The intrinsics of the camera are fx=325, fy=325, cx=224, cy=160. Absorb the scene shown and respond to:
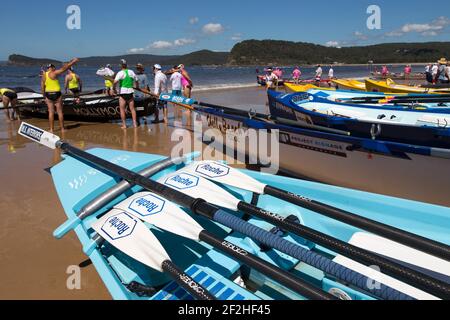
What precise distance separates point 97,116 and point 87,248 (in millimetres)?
8014

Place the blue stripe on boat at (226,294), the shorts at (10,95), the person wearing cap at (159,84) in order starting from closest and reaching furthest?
1. the blue stripe on boat at (226,294)
2. the person wearing cap at (159,84)
3. the shorts at (10,95)

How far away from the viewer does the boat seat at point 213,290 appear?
1992 millimetres

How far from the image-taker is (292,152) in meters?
4.96

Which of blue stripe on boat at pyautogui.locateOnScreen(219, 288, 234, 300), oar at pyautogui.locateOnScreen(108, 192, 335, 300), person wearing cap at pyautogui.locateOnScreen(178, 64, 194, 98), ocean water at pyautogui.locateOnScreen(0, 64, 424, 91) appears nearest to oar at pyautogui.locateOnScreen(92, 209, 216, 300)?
oar at pyautogui.locateOnScreen(108, 192, 335, 300)

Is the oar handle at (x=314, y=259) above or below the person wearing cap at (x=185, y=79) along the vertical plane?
below

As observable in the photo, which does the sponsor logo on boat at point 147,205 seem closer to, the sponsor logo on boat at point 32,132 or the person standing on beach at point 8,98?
the sponsor logo on boat at point 32,132

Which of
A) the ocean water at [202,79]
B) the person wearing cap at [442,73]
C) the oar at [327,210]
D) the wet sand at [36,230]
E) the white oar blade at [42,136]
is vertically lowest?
the wet sand at [36,230]

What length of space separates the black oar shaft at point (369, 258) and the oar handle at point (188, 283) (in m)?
0.77

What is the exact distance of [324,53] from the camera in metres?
131

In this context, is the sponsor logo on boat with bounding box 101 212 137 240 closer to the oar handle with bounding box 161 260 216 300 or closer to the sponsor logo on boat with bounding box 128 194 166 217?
the sponsor logo on boat with bounding box 128 194 166 217

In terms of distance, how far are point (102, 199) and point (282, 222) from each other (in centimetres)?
166

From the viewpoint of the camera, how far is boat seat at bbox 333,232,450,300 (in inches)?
82.2

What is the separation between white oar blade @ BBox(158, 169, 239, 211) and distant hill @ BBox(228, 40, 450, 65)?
105 m

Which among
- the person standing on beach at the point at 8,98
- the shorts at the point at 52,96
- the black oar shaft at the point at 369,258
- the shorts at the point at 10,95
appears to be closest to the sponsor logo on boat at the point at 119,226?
the black oar shaft at the point at 369,258
